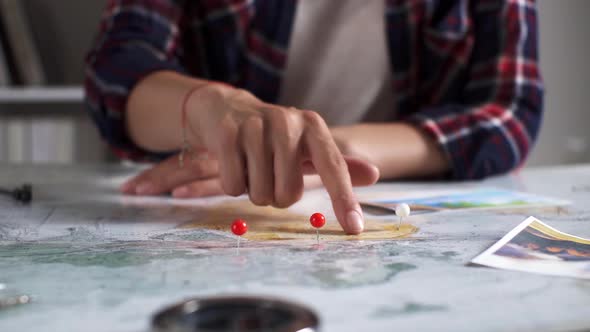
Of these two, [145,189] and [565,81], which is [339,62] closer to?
[145,189]

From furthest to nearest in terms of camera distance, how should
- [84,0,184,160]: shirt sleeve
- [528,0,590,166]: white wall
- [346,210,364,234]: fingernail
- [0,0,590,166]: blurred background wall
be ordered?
[528,0,590,166]: white wall, [0,0,590,166]: blurred background wall, [84,0,184,160]: shirt sleeve, [346,210,364,234]: fingernail

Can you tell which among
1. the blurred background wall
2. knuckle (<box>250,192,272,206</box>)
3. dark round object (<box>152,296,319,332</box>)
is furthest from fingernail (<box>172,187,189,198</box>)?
the blurred background wall

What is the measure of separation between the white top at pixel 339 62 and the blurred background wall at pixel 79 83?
0.90 meters

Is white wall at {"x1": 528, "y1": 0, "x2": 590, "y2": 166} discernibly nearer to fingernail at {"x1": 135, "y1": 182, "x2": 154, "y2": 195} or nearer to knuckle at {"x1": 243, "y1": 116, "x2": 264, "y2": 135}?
fingernail at {"x1": 135, "y1": 182, "x2": 154, "y2": 195}

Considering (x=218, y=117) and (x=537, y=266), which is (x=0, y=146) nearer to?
Answer: (x=218, y=117)

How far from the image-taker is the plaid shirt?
113cm

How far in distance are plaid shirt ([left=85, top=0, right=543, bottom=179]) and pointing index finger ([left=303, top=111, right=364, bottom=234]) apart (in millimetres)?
440

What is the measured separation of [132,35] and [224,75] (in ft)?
0.90

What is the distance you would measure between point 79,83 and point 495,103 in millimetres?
1533

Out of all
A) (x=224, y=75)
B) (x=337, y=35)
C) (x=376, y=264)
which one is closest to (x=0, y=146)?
(x=224, y=75)

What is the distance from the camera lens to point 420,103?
55.0 inches

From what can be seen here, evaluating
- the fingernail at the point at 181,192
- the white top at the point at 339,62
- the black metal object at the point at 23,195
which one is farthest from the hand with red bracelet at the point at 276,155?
the white top at the point at 339,62

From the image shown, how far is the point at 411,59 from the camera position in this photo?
1346 mm

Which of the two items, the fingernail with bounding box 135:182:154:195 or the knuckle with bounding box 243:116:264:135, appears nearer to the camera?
the knuckle with bounding box 243:116:264:135
